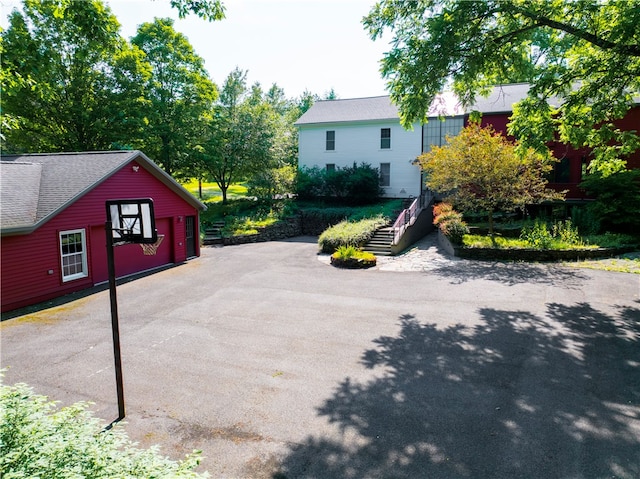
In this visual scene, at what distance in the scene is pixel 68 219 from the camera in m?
13.0

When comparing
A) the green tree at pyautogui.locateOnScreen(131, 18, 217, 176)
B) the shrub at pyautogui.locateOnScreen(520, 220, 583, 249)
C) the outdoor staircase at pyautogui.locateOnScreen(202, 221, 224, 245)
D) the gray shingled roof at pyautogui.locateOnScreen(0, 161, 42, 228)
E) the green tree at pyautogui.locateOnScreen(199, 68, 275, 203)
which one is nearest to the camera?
the gray shingled roof at pyautogui.locateOnScreen(0, 161, 42, 228)

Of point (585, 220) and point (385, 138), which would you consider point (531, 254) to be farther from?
point (385, 138)

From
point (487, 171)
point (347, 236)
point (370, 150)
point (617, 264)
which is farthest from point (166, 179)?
point (617, 264)

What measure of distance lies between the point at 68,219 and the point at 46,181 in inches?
89.2

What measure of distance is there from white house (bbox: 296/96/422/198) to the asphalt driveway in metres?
15.5

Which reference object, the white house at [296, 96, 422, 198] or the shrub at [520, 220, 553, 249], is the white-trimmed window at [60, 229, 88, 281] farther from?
the white house at [296, 96, 422, 198]

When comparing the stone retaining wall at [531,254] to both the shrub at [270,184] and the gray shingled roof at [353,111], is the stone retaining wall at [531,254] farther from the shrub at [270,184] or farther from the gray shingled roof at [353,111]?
the gray shingled roof at [353,111]

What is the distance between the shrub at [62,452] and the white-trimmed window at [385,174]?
85.2ft

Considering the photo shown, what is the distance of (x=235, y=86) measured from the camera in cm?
3566

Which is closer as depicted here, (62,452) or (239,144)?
(62,452)

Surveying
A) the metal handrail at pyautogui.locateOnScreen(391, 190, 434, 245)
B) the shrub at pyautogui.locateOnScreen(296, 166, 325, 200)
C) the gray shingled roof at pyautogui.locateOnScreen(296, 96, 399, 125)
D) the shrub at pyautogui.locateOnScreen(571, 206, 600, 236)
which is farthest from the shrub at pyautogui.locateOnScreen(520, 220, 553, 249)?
the shrub at pyautogui.locateOnScreen(296, 166, 325, 200)

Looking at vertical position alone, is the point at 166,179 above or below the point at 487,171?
below

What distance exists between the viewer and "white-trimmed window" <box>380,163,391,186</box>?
92.5 ft

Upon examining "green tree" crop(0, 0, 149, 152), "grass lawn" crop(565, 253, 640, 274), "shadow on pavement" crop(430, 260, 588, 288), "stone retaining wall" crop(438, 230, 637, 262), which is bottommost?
"shadow on pavement" crop(430, 260, 588, 288)
